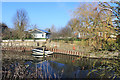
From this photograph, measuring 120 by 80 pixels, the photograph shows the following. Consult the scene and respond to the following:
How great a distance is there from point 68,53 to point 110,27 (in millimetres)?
17875

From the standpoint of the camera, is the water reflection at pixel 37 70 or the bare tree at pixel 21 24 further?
the bare tree at pixel 21 24

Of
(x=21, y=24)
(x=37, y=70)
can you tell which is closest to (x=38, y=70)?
(x=37, y=70)

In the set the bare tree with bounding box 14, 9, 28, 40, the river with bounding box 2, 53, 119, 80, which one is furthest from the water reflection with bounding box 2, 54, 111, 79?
the bare tree with bounding box 14, 9, 28, 40

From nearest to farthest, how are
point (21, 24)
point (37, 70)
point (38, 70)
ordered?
point (37, 70) < point (38, 70) < point (21, 24)

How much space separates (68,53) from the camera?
19.1 meters

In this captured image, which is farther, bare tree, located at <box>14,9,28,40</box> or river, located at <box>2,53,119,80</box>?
bare tree, located at <box>14,9,28,40</box>

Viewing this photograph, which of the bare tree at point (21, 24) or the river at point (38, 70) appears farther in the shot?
the bare tree at point (21, 24)

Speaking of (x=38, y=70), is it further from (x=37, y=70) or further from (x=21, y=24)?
(x=21, y=24)

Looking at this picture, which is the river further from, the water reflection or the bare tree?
the bare tree

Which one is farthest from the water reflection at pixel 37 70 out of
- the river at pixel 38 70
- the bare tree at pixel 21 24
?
the bare tree at pixel 21 24

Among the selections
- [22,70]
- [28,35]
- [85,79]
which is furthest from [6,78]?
[28,35]

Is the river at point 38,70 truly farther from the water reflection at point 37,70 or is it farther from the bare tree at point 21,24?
the bare tree at point 21,24

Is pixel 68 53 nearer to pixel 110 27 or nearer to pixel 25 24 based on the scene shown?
pixel 110 27

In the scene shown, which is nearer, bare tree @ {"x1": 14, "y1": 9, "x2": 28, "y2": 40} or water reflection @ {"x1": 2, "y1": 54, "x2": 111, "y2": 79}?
water reflection @ {"x1": 2, "y1": 54, "x2": 111, "y2": 79}
